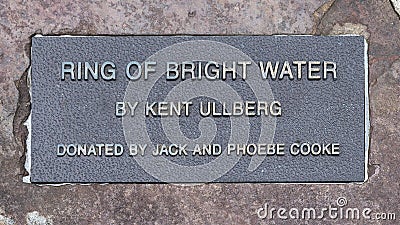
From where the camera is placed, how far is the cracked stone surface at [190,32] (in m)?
2.72

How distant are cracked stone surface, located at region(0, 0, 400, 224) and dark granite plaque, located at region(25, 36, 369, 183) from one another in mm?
77

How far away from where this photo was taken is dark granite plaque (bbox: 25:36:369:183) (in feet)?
8.84

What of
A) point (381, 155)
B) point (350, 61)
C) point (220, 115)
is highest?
point (350, 61)

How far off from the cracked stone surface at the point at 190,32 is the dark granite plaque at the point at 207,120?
77mm

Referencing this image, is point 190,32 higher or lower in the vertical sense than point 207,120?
higher

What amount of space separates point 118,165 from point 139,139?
167 millimetres

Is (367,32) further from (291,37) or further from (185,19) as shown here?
(185,19)

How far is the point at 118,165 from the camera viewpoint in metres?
2.70

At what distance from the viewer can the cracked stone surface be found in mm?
2721

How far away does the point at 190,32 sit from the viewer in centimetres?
277

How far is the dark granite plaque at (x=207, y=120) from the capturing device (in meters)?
2.69

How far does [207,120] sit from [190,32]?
1.52 feet

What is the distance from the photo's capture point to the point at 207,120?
106 inches

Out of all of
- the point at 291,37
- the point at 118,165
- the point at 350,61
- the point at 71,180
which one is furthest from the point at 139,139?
the point at 350,61
